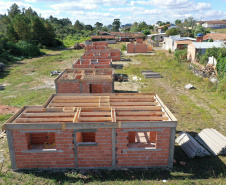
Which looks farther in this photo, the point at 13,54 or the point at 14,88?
the point at 13,54

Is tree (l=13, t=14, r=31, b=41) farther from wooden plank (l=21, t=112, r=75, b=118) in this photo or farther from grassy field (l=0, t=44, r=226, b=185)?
wooden plank (l=21, t=112, r=75, b=118)

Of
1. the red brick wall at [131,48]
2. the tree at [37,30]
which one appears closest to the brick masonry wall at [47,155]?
the red brick wall at [131,48]

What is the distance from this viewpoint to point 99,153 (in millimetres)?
8828

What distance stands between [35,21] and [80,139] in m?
50.6

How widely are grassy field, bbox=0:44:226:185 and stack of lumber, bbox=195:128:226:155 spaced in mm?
415

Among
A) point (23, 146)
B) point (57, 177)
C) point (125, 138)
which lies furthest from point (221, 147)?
point (23, 146)

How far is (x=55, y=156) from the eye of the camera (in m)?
8.79

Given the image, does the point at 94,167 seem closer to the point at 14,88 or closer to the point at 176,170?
the point at 176,170

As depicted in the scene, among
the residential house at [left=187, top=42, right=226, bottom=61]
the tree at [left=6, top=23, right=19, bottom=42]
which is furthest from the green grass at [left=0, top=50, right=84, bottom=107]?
the residential house at [left=187, top=42, right=226, bottom=61]

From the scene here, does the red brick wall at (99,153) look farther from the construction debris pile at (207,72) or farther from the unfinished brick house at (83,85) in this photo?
the construction debris pile at (207,72)

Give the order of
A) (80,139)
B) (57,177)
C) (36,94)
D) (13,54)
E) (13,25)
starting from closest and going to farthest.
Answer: (57,177), (80,139), (36,94), (13,54), (13,25)

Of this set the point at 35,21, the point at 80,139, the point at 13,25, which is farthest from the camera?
the point at 35,21

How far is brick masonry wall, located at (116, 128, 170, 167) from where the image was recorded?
8.70 meters

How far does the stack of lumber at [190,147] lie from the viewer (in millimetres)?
9938
